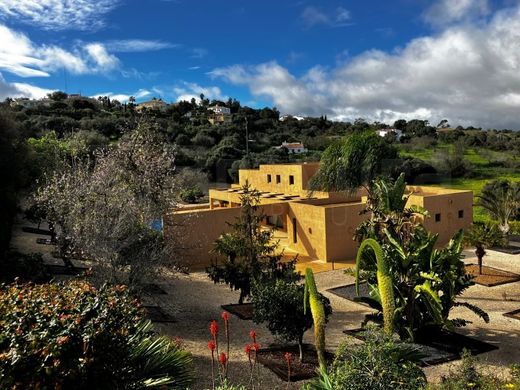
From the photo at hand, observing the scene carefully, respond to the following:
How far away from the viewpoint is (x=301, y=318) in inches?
407

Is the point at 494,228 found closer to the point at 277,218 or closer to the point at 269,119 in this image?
the point at 277,218

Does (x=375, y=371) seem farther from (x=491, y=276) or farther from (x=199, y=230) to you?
(x=199, y=230)

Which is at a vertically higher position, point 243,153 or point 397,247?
point 243,153

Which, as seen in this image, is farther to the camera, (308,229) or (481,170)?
(481,170)

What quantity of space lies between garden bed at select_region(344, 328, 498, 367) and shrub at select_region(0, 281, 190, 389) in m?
5.93

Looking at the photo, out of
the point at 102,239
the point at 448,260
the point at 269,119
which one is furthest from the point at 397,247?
the point at 269,119

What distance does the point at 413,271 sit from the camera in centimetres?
1148

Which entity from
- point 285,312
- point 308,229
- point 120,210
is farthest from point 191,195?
point 285,312

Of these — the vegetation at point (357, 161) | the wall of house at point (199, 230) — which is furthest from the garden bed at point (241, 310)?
the vegetation at point (357, 161)

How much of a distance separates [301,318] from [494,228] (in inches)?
510

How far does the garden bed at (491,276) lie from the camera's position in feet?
56.5

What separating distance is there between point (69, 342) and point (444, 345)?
938cm

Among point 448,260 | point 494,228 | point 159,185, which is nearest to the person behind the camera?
point 448,260

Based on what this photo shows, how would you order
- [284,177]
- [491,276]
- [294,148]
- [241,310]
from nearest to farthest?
[241,310]
[491,276]
[284,177]
[294,148]
